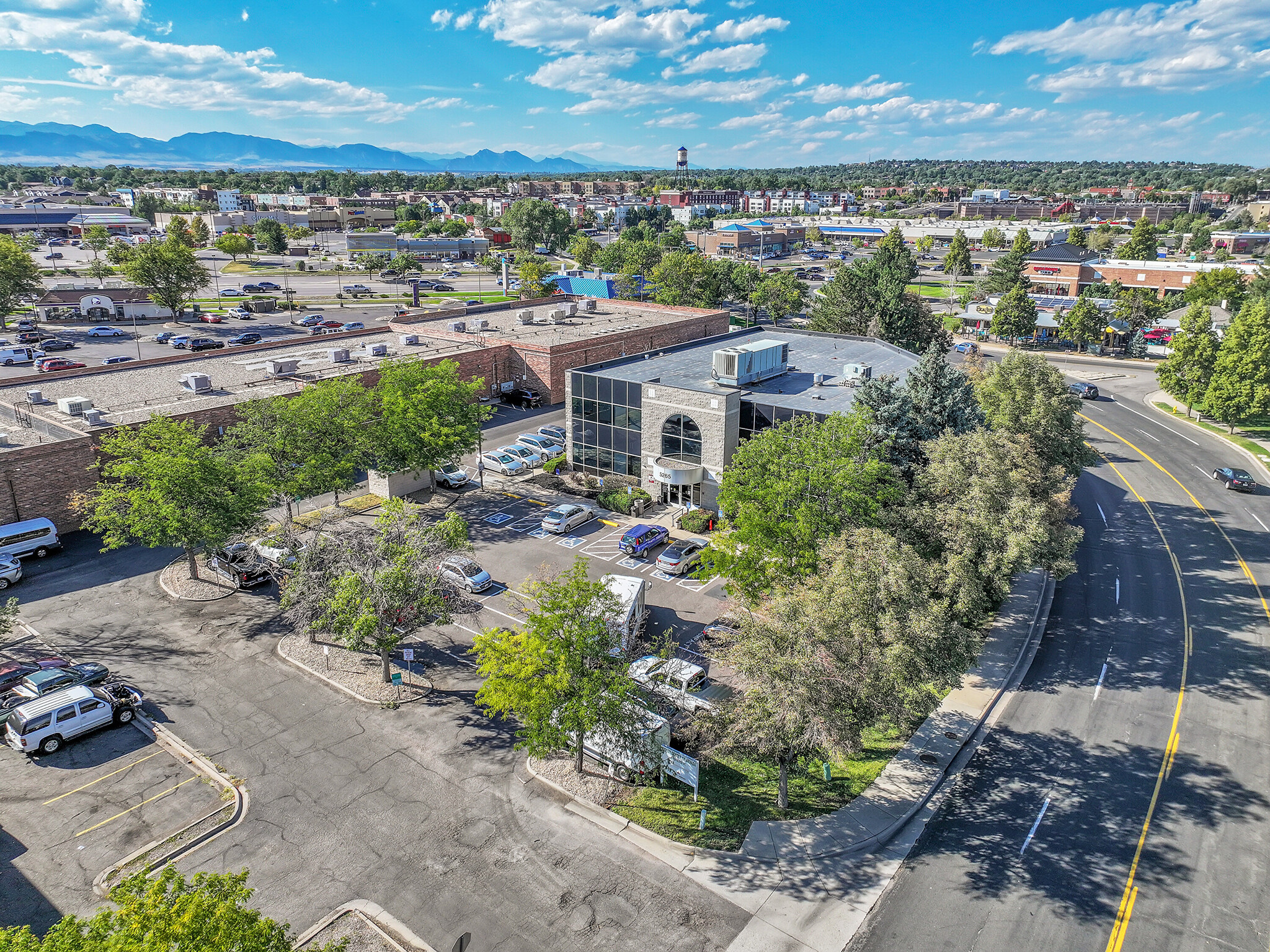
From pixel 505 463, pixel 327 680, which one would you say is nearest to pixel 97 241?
pixel 505 463

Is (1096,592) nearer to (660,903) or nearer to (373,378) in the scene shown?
(660,903)

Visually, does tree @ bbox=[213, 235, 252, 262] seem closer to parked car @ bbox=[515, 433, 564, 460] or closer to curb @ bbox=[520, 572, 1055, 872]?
parked car @ bbox=[515, 433, 564, 460]

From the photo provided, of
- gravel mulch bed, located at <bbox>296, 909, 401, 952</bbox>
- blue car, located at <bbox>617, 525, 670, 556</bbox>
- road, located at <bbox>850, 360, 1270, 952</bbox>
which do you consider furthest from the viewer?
blue car, located at <bbox>617, 525, 670, 556</bbox>

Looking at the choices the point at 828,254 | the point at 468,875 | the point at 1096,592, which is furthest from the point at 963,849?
the point at 828,254

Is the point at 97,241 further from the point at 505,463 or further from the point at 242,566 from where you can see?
the point at 242,566

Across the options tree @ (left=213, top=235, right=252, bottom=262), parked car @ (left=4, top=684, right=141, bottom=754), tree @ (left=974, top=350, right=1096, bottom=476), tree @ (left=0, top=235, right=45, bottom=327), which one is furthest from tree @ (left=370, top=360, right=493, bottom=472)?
tree @ (left=213, top=235, right=252, bottom=262)

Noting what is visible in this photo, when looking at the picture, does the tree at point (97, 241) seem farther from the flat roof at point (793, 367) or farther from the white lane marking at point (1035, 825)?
the white lane marking at point (1035, 825)

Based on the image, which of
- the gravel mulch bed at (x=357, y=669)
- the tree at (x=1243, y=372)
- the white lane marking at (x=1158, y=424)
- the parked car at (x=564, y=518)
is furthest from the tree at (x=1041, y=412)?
the gravel mulch bed at (x=357, y=669)
